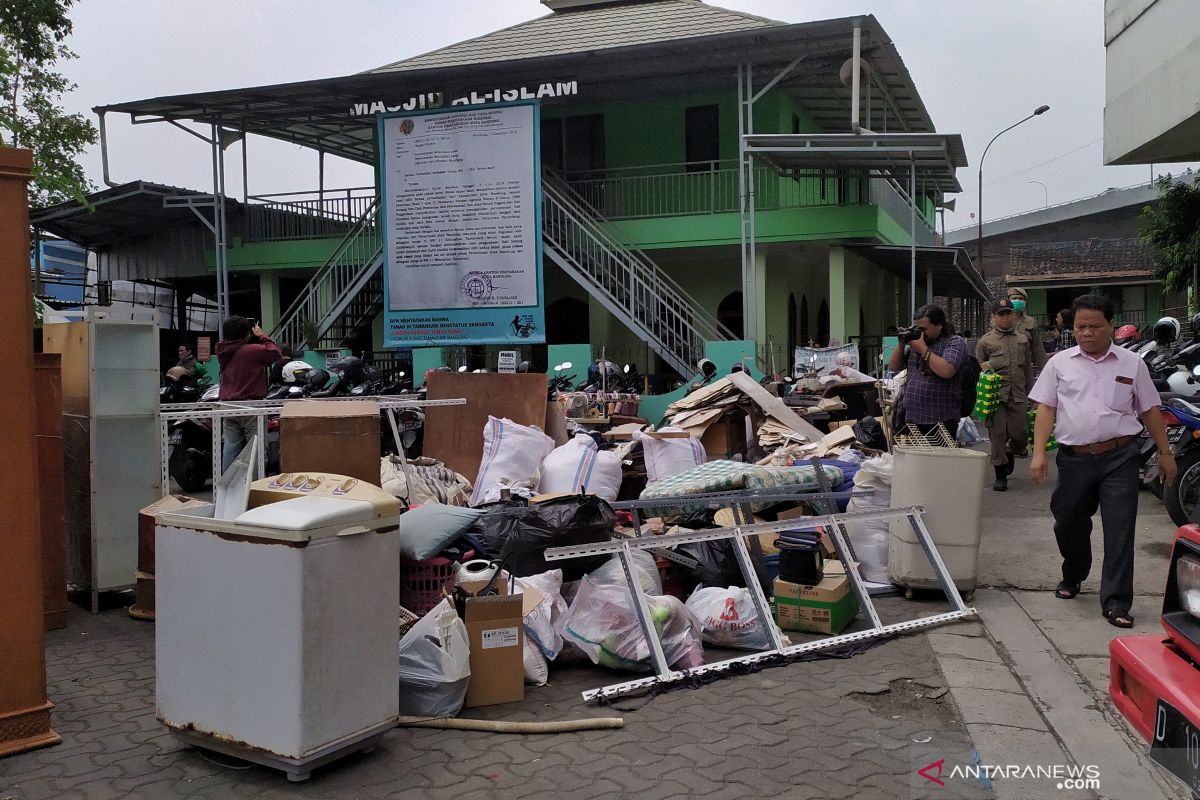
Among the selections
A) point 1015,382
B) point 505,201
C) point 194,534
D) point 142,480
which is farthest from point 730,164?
point 194,534

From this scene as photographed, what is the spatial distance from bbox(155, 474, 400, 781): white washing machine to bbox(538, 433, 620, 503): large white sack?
4.02m

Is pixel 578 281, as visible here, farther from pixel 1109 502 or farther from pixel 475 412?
pixel 1109 502

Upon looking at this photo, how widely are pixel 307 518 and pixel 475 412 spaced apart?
5.64m

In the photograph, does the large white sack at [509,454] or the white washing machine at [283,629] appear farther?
the large white sack at [509,454]

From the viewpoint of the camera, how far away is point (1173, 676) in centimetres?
257

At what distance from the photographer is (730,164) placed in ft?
61.9

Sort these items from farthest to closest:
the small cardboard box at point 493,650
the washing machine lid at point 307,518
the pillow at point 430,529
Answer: the pillow at point 430,529 → the small cardboard box at point 493,650 → the washing machine lid at point 307,518

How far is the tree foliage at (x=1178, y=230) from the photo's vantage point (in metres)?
18.3

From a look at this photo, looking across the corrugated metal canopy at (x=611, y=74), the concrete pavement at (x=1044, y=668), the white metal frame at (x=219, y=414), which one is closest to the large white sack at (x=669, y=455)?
the white metal frame at (x=219, y=414)

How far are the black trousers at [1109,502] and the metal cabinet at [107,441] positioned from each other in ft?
18.0

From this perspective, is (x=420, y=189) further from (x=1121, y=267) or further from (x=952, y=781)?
(x=1121, y=267)

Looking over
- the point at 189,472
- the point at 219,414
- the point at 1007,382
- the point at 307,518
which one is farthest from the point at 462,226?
the point at 307,518

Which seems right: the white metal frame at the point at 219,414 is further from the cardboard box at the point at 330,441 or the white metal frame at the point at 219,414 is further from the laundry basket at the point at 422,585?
the laundry basket at the point at 422,585

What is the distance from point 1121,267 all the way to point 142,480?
3622 centimetres
